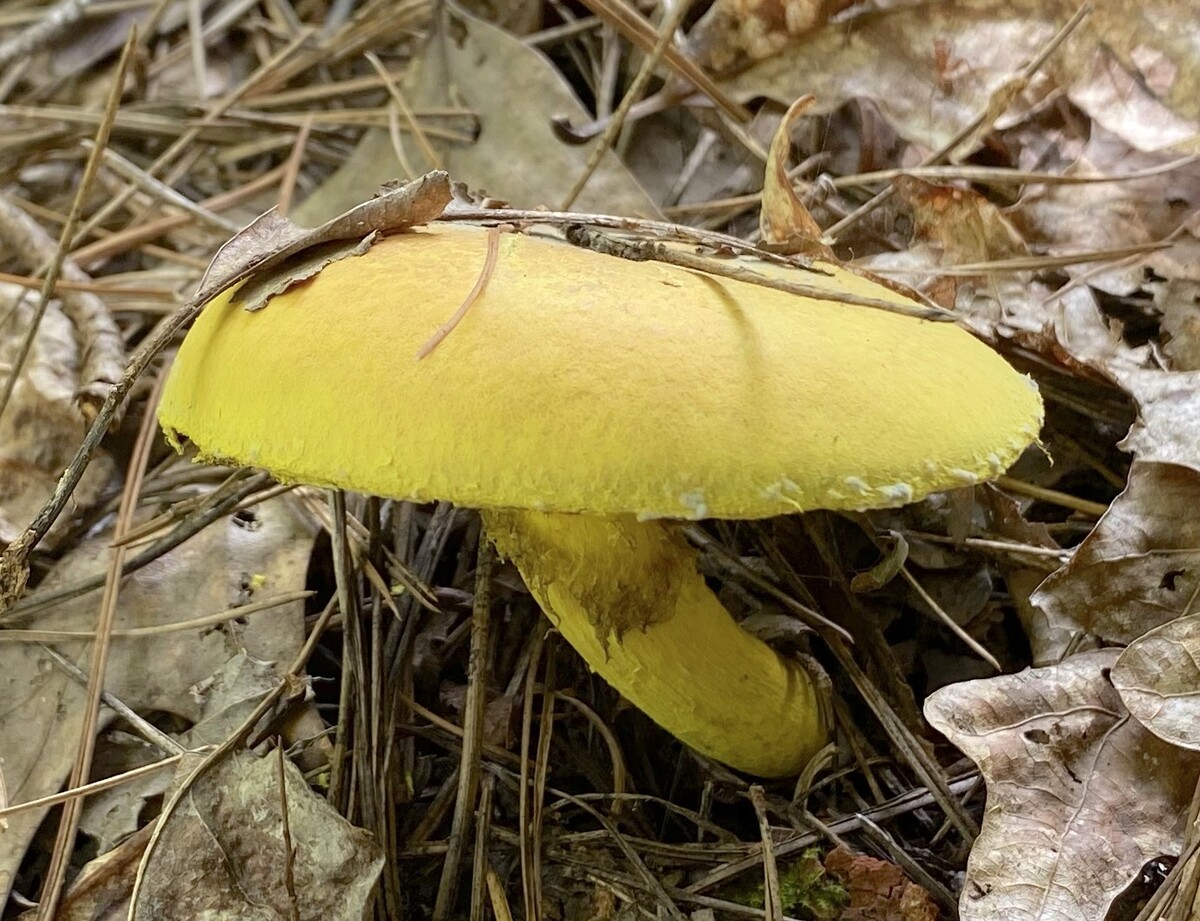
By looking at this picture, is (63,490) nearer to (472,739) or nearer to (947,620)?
(472,739)

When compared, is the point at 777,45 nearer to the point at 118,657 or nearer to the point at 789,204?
the point at 789,204

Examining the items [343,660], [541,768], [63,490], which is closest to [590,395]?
[63,490]

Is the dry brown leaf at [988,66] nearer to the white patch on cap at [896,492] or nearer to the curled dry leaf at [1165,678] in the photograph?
the curled dry leaf at [1165,678]

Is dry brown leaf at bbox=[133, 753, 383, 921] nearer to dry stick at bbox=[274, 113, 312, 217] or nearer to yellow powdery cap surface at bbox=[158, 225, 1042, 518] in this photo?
yellow powdery cap surface at bbox=[158, 225, 1042, 518]

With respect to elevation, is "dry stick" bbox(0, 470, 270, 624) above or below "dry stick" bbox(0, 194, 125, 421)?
below

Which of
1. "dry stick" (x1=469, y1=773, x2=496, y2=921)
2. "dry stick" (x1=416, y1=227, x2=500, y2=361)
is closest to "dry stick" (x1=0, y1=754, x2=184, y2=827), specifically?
"dry stick" (x1=469, y1=773, x2=496, y2=921)

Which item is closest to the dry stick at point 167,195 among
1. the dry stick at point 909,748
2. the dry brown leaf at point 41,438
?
the dry brown leaf at point 41,438
